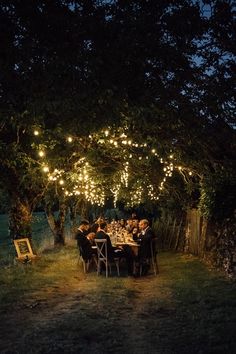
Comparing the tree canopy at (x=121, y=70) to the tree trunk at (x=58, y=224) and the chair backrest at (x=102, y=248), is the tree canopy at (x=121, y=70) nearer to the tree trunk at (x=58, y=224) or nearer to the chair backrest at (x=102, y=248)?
the chair backrest at (x=102, y=248)

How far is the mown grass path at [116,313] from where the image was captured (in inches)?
286

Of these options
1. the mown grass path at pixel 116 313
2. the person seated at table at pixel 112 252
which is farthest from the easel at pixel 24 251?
the person seated at table at pixel 112 252

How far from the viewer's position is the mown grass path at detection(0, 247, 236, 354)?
7262 millimetres

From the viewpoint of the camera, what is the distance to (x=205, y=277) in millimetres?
14336

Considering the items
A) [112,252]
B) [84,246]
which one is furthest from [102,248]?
[84,246]

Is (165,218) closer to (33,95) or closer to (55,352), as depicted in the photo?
(33,95)

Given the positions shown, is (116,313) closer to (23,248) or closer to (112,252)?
A: (112,252)

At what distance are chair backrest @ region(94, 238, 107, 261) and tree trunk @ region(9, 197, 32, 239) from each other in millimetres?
4197

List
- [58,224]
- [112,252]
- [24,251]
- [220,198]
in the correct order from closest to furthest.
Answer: [112,252]
[220,198]
[24,251]
[58,224]

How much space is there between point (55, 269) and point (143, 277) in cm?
317

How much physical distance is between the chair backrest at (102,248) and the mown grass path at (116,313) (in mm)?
691

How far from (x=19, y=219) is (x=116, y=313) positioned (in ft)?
32.4

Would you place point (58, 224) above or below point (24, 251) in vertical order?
above

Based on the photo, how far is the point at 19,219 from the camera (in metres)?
18.7
